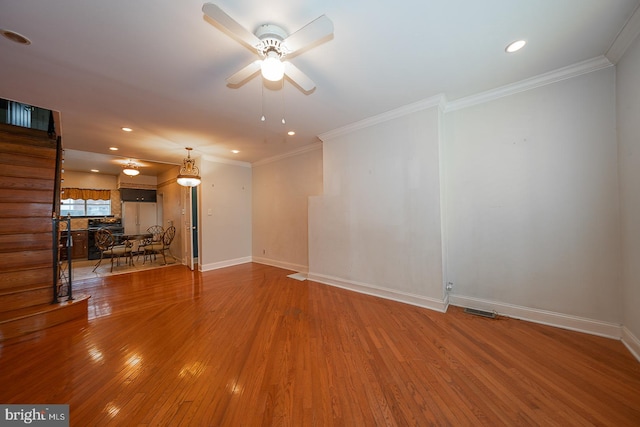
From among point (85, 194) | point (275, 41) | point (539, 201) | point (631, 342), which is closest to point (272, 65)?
point (275, 41)

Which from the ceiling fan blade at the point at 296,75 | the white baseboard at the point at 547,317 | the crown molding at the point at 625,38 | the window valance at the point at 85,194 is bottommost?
the white baseboard at the point at 547,317

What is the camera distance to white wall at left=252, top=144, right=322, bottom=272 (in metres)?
4.89

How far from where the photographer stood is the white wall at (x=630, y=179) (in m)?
1.89

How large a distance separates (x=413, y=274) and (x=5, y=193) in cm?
563

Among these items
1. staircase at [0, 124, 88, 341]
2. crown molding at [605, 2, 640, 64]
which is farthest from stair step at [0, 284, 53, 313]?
crown molding at [605, 2, 640, 64]

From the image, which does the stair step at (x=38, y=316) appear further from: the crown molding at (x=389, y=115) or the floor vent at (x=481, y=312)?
the floor vent at (x=481, y=312)

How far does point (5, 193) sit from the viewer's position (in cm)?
292

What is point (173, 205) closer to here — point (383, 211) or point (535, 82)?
point (383, 211)

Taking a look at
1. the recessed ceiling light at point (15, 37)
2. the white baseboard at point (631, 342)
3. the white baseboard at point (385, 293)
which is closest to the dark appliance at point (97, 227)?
the recessed ceiling light at point (15, 37)

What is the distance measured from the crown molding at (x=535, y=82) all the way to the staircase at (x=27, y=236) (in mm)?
5754

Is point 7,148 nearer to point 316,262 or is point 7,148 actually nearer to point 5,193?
point 5,193

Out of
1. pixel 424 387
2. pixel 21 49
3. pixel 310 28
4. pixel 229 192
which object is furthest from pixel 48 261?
pixel 424 387

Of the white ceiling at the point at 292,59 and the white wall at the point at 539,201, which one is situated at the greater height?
the white ceiling at the point at 292,59

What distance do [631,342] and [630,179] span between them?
1.48 metres
